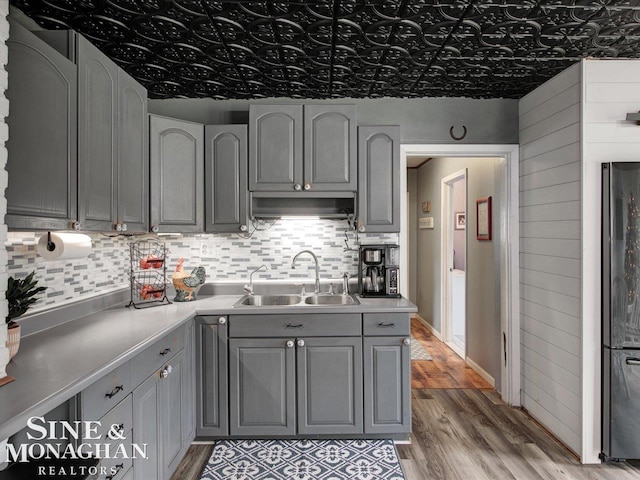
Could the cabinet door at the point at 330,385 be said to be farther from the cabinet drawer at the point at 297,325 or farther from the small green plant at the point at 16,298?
the small green plant at the point at 16,298

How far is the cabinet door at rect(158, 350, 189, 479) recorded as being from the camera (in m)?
1.97

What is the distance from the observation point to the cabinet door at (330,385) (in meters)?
2.49

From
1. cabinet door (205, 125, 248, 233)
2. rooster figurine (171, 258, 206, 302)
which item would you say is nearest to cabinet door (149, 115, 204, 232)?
cabinet door (205, 125, 248, 233)

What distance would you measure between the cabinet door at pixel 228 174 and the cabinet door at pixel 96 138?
0.83 meters

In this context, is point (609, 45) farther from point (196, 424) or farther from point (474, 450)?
point (196, 424)

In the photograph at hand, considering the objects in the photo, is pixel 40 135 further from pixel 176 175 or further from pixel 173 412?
pixel 173 412

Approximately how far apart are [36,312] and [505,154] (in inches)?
135

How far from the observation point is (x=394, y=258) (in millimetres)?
2945

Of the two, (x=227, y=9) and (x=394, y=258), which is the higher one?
(x=227, y=9)

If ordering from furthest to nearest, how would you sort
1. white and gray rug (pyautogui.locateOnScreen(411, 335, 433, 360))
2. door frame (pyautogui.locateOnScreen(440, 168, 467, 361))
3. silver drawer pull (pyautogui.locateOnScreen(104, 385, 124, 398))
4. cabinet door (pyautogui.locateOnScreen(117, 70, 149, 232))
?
door frame (pyautogui.locateOnScreen(440, 168, 467, 361)), white and gray rug (pyautogui.locateOnScreen(411, 335, 433, 360)), cabinet door (pyautogui.locateOnScreen(117, 70, 149, 232)), silver drawer pull (pyautogui.locateOnScreen(104, 385, 124, 398))

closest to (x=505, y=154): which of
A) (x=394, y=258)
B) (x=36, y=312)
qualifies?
(x=394, y=258)

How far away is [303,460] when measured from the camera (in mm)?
2332

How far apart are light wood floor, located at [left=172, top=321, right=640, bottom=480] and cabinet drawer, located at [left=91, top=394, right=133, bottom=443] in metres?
0.83

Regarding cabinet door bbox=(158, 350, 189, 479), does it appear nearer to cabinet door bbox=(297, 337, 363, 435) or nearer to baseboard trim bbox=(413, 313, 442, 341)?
cabinet door bbox=(297, 337, 363, 435)
